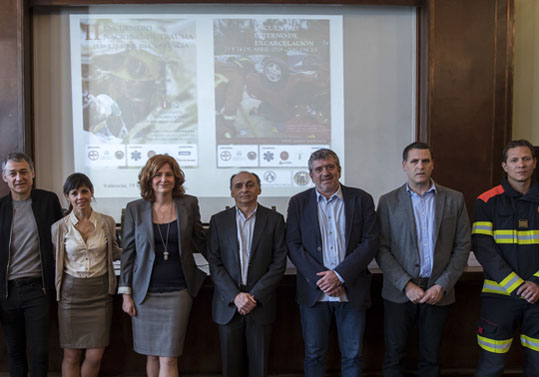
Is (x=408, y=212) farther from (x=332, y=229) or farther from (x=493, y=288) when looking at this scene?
(x=493, y=288)

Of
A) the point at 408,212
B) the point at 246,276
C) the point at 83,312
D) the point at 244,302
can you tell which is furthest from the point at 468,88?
the point at 83,312

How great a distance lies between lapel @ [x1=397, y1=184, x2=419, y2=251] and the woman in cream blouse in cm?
167

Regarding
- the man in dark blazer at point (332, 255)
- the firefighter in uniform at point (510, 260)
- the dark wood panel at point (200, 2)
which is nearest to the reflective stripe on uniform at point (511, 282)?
the firefighter in uniform at point (510, 260)

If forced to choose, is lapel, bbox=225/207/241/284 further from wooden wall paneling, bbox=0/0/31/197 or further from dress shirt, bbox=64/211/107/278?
wooden wall paneling, bbox=0/0/31/197

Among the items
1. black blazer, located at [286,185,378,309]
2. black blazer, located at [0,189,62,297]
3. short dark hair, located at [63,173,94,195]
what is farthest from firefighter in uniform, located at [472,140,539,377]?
black blazer, located at [0,189,62,297]

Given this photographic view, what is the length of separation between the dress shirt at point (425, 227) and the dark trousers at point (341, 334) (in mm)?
427

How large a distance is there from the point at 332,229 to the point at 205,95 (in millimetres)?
1875

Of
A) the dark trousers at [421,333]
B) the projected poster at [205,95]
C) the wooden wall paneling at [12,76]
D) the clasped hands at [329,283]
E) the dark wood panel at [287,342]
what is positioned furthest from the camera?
the projected poster at [205,95]

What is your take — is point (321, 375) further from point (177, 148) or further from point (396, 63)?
point (396, 63)

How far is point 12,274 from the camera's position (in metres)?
2.30

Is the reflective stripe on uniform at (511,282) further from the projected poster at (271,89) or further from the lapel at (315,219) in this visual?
the projected poster at (271,89)

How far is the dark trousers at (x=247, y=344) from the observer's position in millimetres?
2223

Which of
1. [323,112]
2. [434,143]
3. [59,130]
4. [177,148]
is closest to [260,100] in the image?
[323,112]

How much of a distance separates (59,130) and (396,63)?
2.98m
